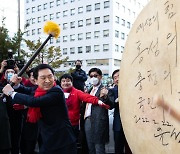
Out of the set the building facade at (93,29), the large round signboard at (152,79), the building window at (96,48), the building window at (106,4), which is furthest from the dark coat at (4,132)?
the building window at (106,4)

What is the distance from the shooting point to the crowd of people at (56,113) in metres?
2.76

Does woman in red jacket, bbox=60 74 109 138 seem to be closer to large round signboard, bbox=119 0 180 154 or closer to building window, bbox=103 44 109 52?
large round signboard, bbox=119 0 180 154

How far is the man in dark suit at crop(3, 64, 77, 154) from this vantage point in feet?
8.92

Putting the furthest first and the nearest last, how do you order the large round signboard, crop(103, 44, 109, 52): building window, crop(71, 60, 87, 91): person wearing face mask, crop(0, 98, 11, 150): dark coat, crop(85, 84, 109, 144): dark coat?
crop(103, 44, 109, 52): building window, crop(71, 60, 87, 91): person wearing face mask, crop(85, 84, 109, 144): dark coat, crop(0, 98, 11, 150): dark coat, the large round signboard

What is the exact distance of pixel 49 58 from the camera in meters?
17.4

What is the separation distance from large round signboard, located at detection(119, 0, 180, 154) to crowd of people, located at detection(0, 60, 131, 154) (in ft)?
3.38

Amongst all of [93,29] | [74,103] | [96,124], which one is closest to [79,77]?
[74,103]

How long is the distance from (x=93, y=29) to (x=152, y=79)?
50.7 meters

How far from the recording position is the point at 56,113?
2.78 metres

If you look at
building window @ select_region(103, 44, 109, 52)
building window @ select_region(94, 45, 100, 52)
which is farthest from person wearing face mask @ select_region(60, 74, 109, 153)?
building window @ select_region(94, 45, 100, 52)

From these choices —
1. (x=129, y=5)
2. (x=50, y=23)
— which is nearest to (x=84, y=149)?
(x=50, y=23)

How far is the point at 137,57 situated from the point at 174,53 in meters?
0.32

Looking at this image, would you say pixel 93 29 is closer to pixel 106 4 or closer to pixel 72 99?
pixel 106 4

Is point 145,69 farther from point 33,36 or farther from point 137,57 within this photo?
point 33,36
